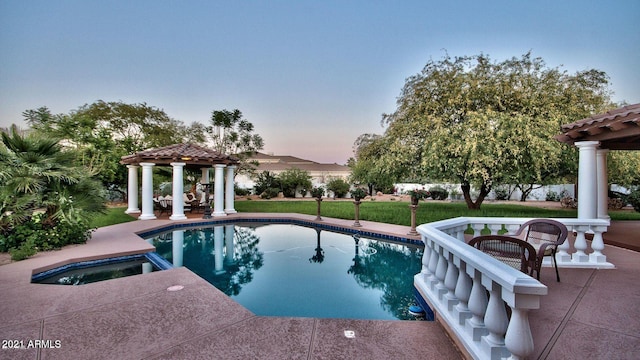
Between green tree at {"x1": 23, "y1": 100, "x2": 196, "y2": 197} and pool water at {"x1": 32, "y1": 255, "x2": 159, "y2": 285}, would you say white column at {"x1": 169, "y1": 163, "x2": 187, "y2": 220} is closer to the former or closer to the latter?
green tree at {"x1": 23, "y1": 100, "x2": 196, "y2": 197}

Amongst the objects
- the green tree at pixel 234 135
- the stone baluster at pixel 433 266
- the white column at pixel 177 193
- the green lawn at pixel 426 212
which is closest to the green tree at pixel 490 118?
the green lawn at pixel 426 212

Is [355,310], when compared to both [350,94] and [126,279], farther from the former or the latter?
[350,94]

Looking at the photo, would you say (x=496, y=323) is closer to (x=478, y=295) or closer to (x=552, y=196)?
(x=478, y=295)

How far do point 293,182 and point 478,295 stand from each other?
24989 mm

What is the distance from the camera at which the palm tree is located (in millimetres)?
6363

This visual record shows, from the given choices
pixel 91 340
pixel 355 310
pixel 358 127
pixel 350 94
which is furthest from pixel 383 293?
pixel 358 127

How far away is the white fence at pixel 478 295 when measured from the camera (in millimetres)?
1774

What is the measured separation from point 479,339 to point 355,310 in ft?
8.03

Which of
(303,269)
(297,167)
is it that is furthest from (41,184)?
(297,167)

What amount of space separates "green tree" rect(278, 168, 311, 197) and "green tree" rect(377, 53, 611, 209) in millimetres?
13642

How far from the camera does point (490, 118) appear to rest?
464 inches

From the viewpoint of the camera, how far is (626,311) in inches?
118

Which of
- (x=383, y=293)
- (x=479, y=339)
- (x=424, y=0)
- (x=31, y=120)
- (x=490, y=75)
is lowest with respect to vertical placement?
(x=383, y=293)

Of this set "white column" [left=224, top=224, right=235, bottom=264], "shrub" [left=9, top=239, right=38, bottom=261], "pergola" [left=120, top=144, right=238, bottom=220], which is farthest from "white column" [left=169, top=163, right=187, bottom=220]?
"shrub" [left=9, top=239, right=38, bottom=261]
